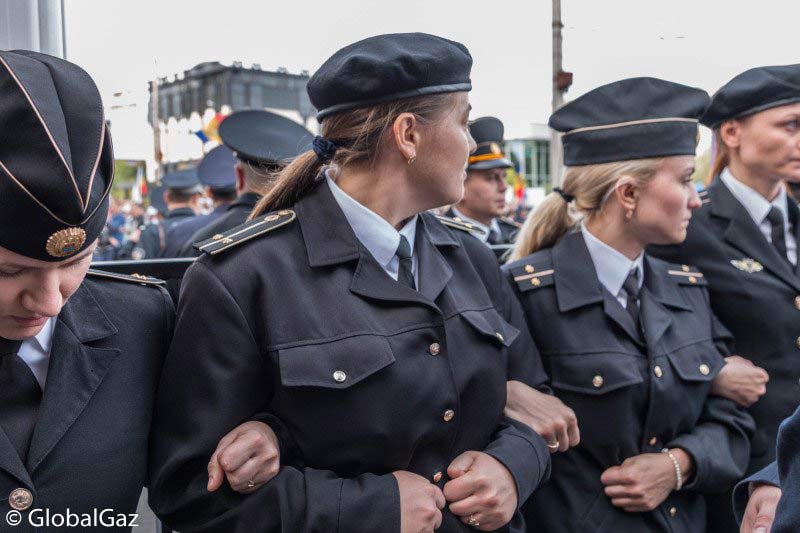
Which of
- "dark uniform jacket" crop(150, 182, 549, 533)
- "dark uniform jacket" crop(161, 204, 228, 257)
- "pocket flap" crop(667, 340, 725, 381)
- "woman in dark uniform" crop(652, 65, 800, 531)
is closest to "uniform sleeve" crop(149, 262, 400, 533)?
"dark uniform jacket" crop(150, 182, 549, 533)

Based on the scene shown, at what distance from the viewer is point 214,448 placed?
6.40 feet

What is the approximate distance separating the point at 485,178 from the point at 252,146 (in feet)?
8.73

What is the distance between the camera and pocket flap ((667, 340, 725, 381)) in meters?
2.76

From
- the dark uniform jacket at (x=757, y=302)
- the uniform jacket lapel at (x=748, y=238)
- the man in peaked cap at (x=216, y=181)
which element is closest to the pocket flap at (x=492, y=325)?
the dark uniform jacket at (x=757, y=302)

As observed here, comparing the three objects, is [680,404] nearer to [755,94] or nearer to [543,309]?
[543,309]

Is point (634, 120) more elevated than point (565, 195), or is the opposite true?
point (634, 120)

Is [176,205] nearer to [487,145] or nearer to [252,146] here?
[487,145]

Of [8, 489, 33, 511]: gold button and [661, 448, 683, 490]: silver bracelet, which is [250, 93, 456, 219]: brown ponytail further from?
[661, 448, 683, 490]: silver bracelet

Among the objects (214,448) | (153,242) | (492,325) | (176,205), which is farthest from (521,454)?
(176,205)

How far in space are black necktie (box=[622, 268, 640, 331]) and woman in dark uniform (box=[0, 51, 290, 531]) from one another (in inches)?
56.8

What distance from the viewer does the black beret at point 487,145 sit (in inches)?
270

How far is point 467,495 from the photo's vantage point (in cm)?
209

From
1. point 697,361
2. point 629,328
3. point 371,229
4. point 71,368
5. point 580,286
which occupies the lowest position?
point 697,361

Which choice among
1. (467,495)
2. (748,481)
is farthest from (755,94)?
(467,495)
